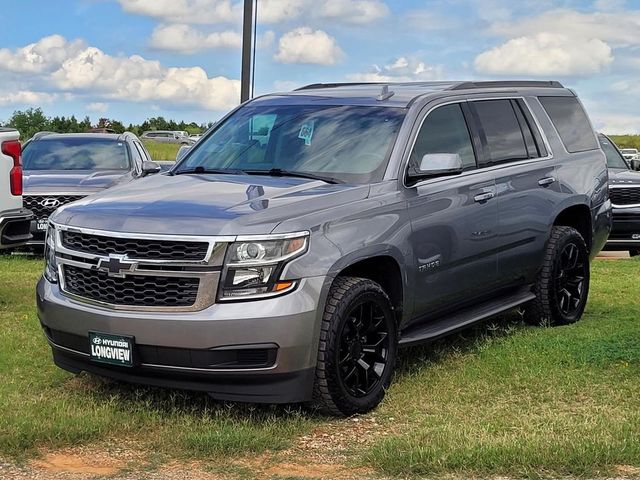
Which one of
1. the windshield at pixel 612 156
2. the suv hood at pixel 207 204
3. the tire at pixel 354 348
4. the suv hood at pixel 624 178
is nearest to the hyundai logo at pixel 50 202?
the suv hood at pixel 207 204

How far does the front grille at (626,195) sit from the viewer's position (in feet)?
47.4

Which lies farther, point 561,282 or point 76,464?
point 561,282

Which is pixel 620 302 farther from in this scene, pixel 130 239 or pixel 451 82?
pixel 130 239

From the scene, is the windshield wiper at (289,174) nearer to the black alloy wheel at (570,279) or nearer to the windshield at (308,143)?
the windshield at (308,143)

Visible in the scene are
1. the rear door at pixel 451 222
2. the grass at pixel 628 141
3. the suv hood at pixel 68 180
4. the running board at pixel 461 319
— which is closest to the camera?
the rear door at pixel 451 222

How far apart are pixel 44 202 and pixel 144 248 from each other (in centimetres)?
799

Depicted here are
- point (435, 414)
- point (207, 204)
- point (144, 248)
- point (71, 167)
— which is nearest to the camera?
point (144, 248)

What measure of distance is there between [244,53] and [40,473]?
9212 mm

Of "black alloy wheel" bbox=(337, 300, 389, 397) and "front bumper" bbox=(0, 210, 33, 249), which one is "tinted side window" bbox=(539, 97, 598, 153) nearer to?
"black alloy wheel" bbox=(337, 300, 389, 397)

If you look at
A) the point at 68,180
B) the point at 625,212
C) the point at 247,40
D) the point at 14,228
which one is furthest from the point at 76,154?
the point at 625,212

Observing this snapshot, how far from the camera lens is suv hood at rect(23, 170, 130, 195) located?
41.3ft

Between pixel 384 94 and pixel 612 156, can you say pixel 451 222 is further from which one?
pixel 612 156

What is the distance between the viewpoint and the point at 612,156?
52.6ft

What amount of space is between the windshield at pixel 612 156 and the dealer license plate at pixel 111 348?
12.2m
